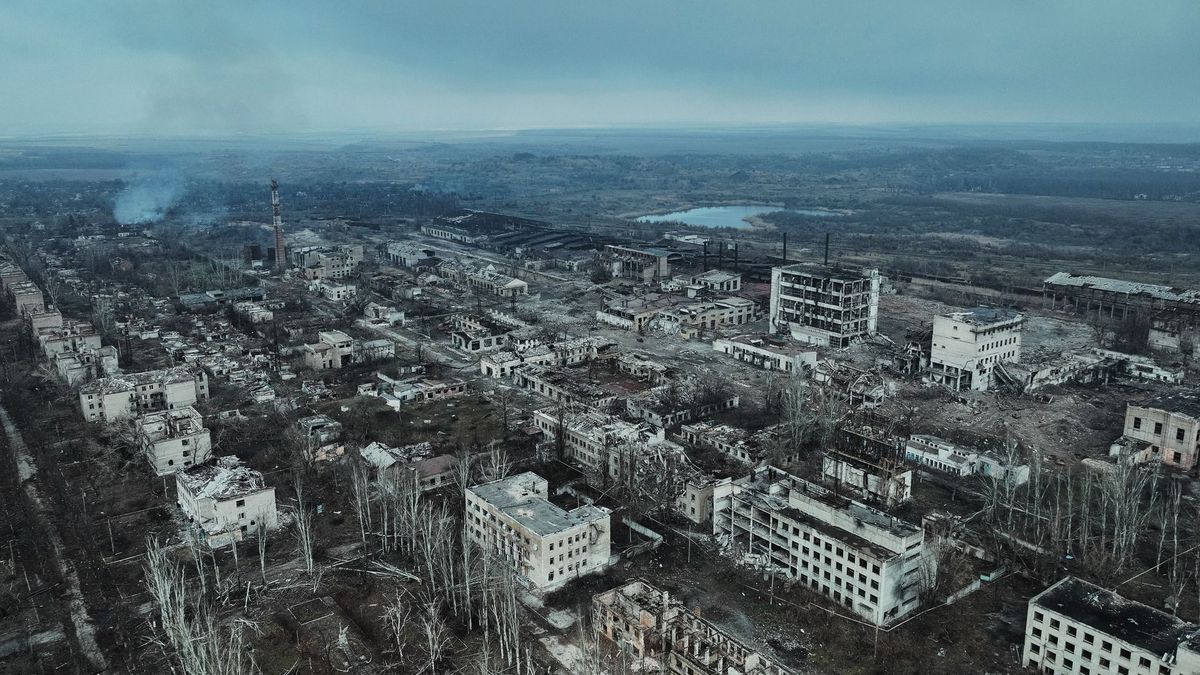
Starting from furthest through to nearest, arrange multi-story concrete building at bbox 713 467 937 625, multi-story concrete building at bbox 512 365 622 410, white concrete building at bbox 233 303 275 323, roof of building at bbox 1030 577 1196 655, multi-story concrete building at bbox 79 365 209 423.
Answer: white concrete building at bbox 233 303 275 323, multi-story concrete building at bbox 512 365 622 410, multi-story concrete building at bbox 79 365 209 423, multi-story concrete building at bbox 713 467 937 625, roof of building at bbox 1030 577 1196 655

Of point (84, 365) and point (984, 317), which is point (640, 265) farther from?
point (84, 365)

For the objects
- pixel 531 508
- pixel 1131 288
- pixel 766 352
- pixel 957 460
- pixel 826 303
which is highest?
pixel 826 303

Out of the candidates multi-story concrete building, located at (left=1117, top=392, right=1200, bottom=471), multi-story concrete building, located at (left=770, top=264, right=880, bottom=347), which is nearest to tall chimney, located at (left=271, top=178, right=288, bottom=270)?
multi-story concrete building, located at (left=770, top=264, right=880, bottom=347)

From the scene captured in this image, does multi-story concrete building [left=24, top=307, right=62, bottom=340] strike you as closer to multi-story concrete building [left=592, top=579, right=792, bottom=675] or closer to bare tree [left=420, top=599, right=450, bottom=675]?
bare tree [left=420, top=599, right=450, bottom=675]

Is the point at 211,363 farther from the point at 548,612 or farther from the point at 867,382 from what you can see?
the point at 867,382

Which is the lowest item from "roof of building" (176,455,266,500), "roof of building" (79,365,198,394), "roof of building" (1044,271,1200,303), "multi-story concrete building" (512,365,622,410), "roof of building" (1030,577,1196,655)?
"multi-story concrete building" (512,365,622,410)

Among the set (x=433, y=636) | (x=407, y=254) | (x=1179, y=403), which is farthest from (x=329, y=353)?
(x=1179, y=403)
